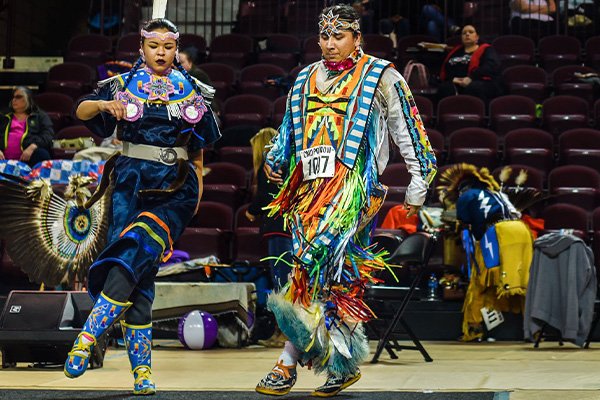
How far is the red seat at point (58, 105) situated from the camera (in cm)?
1050

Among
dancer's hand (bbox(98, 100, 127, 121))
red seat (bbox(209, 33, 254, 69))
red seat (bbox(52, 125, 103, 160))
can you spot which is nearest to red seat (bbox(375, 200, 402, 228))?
red seat (bbox(52, 125, 103, 160))

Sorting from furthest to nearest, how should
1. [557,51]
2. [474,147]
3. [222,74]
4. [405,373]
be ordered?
[557,51], [222,74], [474,147], [405,373]

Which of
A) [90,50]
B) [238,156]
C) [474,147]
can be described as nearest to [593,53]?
[474,147]

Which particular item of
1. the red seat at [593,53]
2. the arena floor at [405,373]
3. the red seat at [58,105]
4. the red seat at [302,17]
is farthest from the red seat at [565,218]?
the red seat at [302,17]

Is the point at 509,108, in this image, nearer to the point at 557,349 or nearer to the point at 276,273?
the point at 557,349

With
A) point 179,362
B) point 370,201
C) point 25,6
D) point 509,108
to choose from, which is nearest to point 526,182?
point 509,108

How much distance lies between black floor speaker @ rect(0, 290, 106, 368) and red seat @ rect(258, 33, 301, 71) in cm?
653

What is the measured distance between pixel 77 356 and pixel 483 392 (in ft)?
4.80

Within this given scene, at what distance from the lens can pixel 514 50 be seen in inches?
453

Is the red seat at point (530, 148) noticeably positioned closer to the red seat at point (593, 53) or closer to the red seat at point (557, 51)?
the red seat at point (593, 53)

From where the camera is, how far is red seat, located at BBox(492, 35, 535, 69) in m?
11.3

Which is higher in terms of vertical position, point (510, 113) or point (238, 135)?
point (510, 113)

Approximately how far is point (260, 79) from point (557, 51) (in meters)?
3.19

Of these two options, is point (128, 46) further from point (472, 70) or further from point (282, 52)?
point (472, 70)
